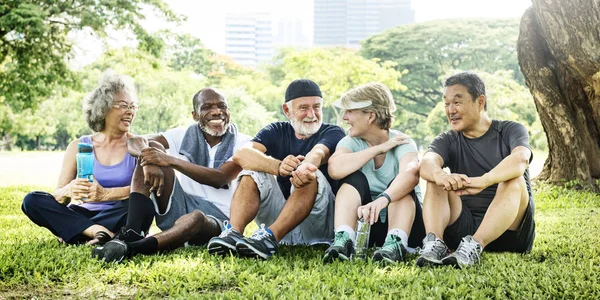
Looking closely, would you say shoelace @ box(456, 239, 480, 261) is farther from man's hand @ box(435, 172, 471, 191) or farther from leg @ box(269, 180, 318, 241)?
leg @ box(269, 180, 318, 241)

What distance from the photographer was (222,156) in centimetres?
434

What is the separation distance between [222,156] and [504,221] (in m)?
1.93

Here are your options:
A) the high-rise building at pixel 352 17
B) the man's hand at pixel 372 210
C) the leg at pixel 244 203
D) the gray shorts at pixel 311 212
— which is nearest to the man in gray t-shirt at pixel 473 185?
the man's hand at pixel 372 210

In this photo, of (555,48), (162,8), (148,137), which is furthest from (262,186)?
(162,8)

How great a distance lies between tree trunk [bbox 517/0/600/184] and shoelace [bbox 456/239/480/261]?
13.8ft

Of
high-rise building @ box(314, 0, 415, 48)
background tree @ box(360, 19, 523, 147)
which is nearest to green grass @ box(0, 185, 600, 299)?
background tree @ box(360, 19, 523, 147)

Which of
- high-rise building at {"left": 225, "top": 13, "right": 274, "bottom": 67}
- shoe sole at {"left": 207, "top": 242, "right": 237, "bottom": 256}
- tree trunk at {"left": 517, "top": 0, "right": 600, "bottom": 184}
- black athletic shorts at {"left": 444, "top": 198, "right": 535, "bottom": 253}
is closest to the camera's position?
shoe sole at {"left": 207, "top": 242, "right": 237, "bottom": 256}

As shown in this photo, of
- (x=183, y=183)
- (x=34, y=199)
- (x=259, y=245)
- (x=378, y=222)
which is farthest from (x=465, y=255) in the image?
(x=34, y=199)

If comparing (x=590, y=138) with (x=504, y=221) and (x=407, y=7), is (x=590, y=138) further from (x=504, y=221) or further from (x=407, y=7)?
(x=407, y=7)

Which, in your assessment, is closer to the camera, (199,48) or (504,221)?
(504,221)

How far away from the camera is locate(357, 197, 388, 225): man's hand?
351 centimetres

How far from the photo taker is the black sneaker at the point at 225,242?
359 cm

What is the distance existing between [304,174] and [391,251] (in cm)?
66

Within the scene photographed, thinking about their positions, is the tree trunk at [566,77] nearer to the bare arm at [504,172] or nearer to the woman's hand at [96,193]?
the bare arm at [504,172]
